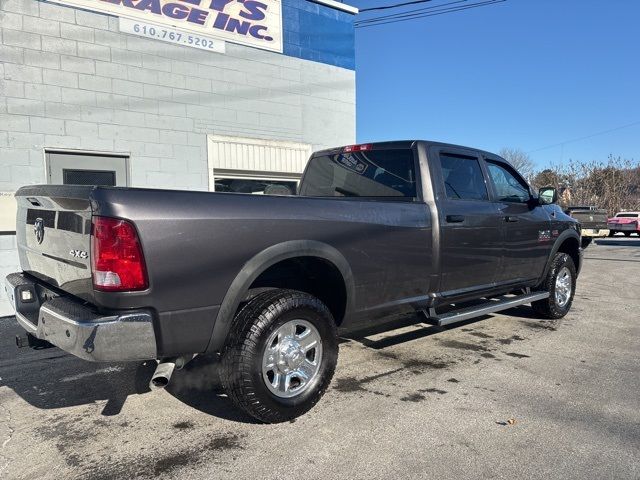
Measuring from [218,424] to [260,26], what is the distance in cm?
771

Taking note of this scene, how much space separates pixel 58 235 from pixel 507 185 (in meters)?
4.64

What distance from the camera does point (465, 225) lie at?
4.78 metres

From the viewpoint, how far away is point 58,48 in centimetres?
700

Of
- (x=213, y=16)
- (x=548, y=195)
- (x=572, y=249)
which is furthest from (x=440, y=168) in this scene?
(x=213, y=16)

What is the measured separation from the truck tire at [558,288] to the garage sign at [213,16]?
250 inches

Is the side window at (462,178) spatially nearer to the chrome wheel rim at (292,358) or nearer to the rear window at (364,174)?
the rear window at (364,174)

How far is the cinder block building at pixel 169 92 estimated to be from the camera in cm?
682

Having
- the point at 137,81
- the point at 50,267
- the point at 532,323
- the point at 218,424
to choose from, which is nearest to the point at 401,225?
the point at 218,424

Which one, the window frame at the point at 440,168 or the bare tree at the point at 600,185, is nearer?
the window frame at the point at 440,168

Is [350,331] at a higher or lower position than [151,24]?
lower

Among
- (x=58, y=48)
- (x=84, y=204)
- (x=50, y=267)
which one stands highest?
(x=58, y=48)

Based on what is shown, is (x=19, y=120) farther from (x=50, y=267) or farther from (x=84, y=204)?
(x=84, y=204)

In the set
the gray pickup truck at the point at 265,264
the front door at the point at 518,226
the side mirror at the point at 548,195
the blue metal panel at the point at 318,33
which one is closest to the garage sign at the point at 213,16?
the blue metal panel at the point at 318,33

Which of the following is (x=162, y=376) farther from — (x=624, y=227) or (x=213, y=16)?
(x=624, y=227)
